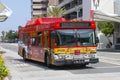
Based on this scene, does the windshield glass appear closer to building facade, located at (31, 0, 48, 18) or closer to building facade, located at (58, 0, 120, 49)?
building facade, located at (58, 0, 120, 49)

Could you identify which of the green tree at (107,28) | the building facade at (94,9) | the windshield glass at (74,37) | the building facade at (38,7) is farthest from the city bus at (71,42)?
the building facade at (38,7)

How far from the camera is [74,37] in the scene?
23.2 m

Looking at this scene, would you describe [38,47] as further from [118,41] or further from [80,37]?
[118,41]

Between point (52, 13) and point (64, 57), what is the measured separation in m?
91.3

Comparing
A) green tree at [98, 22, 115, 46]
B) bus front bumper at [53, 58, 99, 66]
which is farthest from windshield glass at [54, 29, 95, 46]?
green tree at [98, 22, 115, 46]

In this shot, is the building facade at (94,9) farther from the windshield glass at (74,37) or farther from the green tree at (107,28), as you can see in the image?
the windshield glass at (74,37)

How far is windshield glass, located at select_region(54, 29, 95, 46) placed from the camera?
23031 millimetres

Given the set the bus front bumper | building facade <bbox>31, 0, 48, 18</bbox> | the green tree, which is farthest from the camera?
building facade <bbox>31, 0, 48, 18</bbox>

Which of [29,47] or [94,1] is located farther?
[94,1]

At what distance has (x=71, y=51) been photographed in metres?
23.0

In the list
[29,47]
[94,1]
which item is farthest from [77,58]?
[94,1]

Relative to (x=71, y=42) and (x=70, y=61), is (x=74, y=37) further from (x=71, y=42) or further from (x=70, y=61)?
(x=70, y=61)

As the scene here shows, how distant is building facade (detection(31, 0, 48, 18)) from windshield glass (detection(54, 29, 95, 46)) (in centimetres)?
15821

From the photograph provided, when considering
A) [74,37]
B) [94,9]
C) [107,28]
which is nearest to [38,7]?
[94,9]
